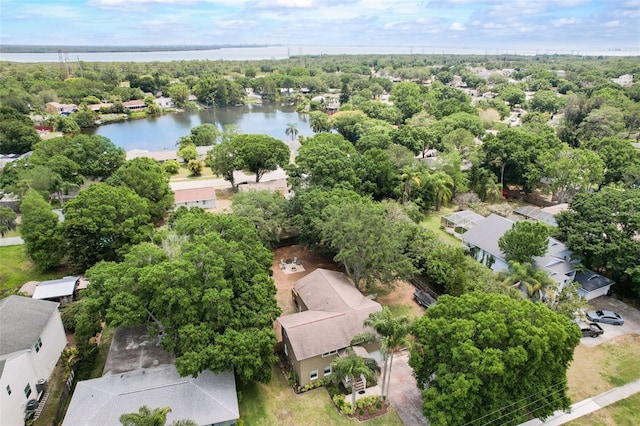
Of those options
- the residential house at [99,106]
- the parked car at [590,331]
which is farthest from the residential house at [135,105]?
the parked car at [590,331]

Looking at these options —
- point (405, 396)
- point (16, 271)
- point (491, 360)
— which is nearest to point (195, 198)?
point (16, 271)

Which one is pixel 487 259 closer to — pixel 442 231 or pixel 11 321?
pixel 442 231

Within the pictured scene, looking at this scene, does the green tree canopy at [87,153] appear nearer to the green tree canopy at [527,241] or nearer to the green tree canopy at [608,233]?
the green tree canopy at [527,241]

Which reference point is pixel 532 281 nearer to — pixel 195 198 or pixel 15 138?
pixel 195 198

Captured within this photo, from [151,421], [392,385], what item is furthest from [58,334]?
[392,385]

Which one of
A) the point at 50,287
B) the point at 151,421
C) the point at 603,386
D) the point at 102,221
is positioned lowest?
the point at 603,386

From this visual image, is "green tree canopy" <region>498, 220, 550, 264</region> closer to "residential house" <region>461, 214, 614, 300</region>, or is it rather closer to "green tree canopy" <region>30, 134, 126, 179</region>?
"residential house" <region>461, 214, 614, 300</region>
